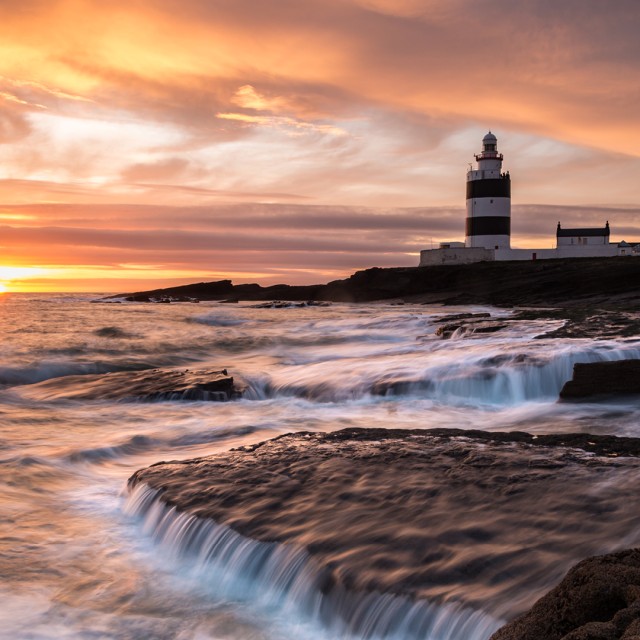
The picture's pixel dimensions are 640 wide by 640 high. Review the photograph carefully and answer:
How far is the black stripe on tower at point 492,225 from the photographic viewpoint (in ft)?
162

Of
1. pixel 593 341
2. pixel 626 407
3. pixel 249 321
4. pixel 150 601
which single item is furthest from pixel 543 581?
pixel 249 321

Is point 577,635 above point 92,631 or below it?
above

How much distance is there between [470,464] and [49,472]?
4590mm

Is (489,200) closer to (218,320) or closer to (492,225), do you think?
(492,225)

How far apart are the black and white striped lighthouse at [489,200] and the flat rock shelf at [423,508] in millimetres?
45547

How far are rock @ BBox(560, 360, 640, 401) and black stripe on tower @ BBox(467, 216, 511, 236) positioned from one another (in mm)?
41846

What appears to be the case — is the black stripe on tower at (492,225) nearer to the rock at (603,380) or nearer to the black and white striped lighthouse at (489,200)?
the black and white striped lighthouse at (489,200)

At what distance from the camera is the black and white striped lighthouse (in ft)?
160

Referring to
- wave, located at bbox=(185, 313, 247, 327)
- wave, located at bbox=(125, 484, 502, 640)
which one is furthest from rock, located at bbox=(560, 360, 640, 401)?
wave, located at bbox=(185, 313, 247, 327)

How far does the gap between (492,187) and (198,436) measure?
44.0 meters

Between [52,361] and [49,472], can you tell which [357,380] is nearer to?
[49,472]

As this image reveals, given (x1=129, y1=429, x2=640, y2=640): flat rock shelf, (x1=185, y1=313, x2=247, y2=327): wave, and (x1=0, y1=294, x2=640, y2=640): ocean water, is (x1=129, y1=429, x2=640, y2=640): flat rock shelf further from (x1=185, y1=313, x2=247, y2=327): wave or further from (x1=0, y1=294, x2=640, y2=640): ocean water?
(x1=185, y1=313, x2=247, y2=327): wave

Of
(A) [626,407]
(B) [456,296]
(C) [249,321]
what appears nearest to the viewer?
(A) [626,407]

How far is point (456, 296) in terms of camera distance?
43.2 meters
